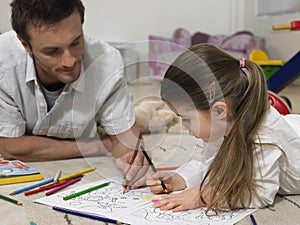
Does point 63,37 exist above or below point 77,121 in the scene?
above

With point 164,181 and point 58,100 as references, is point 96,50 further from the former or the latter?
point 164,181

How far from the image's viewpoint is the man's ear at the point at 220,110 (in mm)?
906

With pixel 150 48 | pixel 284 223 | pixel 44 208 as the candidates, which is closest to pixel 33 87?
pixel 44 208

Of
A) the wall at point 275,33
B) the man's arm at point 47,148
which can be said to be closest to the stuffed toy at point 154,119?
the man's arm at point 47,148

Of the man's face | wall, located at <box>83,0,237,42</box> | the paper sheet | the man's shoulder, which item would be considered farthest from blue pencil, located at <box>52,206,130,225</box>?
wall, located at <box>83,0,237,42</box>

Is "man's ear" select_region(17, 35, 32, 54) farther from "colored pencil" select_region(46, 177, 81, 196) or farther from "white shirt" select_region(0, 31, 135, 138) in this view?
"colored pencil" select_region(46, 177, 81, 196)

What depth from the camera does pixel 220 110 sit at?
3.01 feet

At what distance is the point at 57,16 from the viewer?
1.12 metres

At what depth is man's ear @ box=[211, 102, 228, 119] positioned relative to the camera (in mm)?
906

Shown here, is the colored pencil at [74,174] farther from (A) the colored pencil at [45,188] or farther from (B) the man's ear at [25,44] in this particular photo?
(B) the man's ear at [25,44]

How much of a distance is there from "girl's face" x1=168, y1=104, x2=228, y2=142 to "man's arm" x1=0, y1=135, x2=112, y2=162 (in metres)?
0.50

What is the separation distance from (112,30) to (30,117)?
2240 millimetres

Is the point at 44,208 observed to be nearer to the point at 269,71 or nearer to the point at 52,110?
the point at 52,110

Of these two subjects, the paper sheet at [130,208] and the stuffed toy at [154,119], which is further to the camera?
the stuffed toy at [154,119]
